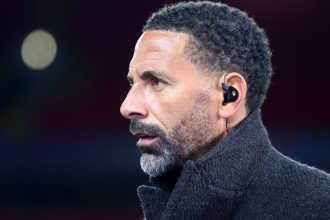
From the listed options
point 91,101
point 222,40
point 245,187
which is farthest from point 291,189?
point 91,101

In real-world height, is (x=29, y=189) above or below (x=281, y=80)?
below

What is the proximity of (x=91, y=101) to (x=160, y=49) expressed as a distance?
2024mm

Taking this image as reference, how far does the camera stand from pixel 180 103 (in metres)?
0.98

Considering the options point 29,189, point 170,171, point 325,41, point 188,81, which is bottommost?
point 29,189

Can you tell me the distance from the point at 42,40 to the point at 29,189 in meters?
0.76

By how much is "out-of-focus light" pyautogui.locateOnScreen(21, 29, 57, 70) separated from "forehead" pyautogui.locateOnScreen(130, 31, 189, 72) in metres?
2.01

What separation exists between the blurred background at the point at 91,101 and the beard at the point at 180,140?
1.88m

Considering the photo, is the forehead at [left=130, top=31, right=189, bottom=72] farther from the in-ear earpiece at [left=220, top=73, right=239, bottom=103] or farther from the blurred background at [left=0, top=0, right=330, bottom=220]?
the blurred background at [left=0, top=0, right=330, bottom=220]

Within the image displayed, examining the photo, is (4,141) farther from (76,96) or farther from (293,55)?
(293,55)

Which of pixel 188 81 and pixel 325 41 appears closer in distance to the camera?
pixel 188 81

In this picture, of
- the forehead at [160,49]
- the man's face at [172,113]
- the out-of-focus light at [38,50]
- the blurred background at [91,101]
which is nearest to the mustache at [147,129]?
the man's face at [172,113]

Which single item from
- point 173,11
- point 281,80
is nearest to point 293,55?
point 281,80

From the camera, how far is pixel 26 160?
9.67 feet

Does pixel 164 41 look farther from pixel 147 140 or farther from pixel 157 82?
pixel 147 140
